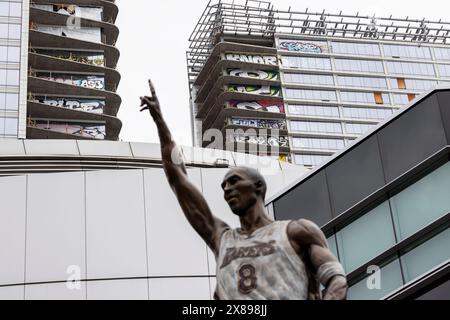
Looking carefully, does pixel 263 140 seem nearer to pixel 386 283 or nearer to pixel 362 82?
pixel 362 82

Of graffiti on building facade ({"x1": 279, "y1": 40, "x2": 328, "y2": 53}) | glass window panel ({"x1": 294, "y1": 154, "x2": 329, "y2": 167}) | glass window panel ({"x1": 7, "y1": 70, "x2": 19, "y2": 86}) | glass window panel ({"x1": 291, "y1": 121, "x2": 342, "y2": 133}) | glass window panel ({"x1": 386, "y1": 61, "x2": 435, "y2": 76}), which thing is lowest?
glass window panel ({"x1": 7, "y1": 70, "x2": 19, "y2": 86})

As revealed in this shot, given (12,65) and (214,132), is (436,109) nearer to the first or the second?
(12,65)

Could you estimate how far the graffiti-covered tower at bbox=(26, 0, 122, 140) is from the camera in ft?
261

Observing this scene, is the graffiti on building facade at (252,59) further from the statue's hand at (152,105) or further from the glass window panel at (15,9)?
the statue's hand at (152,105)

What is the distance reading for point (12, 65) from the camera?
248 ft

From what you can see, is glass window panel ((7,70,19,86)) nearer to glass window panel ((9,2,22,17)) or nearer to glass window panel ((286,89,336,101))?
glass window panel ((9,2,22,17))

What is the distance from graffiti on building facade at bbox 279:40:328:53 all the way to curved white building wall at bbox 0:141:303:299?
263 feet

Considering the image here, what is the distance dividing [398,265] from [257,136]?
7799 cm

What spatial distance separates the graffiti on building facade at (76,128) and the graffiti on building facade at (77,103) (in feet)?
4.37

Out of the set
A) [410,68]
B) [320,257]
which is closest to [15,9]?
[410,68]

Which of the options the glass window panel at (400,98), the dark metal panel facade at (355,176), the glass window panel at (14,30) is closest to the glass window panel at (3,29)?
the glass window panel at (14,30)

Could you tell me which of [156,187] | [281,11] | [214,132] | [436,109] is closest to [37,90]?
[214,132]

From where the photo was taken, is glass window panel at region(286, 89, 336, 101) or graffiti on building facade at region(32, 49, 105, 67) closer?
graffiti on building facade at region(32, 49, 105, 67)

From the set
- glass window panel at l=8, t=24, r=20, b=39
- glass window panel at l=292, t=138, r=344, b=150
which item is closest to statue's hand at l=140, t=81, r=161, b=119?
glass window panel at l=8, t=24, r=20, b=39
